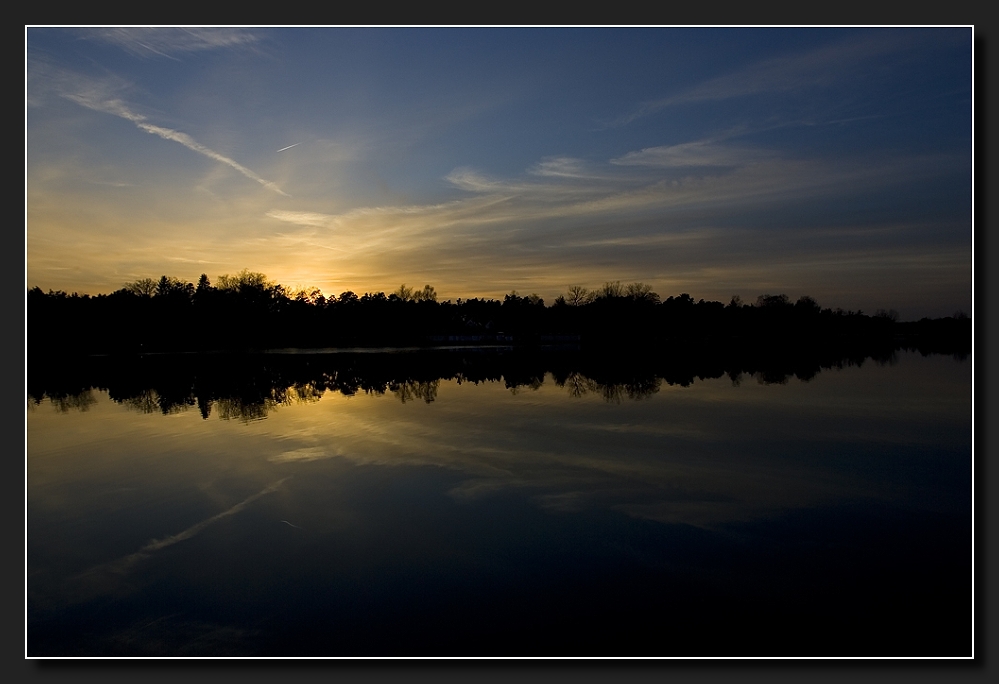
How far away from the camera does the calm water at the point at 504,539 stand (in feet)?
22.2

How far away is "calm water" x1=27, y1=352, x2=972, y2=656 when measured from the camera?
22.2 ft

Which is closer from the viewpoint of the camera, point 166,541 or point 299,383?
point 166,541

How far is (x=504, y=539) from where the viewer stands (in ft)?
30.3

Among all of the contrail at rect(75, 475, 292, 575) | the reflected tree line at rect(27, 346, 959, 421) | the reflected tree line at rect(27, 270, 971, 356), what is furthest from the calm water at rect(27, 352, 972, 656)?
the reflected tree line at rect(27, 270, 971, 356)

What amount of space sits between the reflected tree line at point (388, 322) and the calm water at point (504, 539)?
232ft

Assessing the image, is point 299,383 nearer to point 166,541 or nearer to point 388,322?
point 166,541

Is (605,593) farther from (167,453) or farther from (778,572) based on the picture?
(167,453)

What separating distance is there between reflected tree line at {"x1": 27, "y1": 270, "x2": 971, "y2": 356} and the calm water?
70.7 meters

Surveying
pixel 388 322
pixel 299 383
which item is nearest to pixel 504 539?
pixel 299 383

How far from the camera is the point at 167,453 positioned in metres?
15.7

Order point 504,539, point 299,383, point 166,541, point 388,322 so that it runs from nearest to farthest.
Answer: point 504,539 < point 166,541 < point 299,383 < point 388,322

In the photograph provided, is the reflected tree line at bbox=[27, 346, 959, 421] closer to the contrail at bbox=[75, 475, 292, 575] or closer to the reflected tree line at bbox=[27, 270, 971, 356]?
the contrail at bbox=[75, 475, 292, 575]

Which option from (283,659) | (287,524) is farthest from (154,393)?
(283,659)

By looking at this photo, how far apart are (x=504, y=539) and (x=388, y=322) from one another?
115724mm
